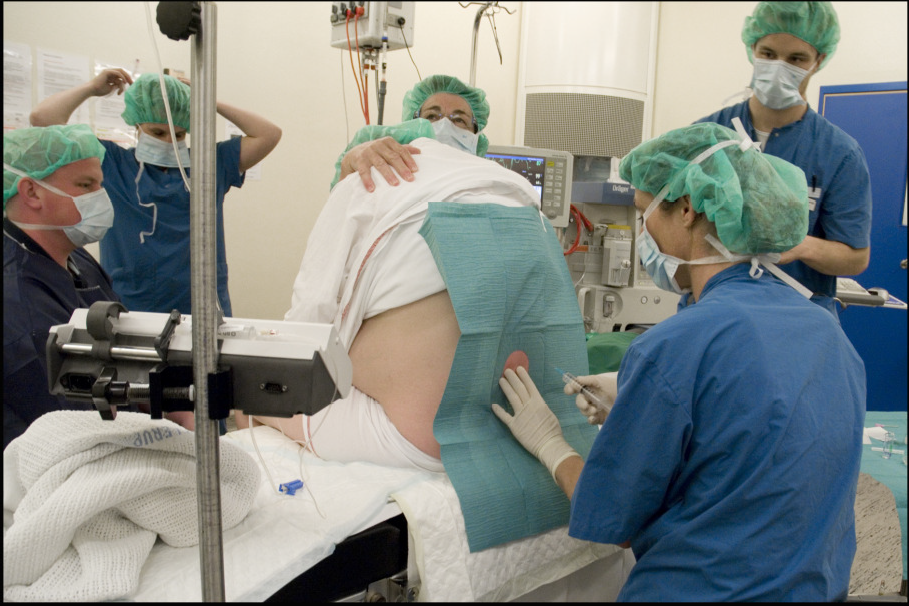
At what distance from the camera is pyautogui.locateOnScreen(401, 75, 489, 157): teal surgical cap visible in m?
1.79

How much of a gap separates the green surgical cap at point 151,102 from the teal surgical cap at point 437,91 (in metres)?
0.57

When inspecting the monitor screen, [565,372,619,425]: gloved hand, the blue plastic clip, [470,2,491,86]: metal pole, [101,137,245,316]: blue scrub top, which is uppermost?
[470,2,491,86]: metal pole

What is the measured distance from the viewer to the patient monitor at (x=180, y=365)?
2.86 feet

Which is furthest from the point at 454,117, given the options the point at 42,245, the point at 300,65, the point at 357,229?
the point at 42,245

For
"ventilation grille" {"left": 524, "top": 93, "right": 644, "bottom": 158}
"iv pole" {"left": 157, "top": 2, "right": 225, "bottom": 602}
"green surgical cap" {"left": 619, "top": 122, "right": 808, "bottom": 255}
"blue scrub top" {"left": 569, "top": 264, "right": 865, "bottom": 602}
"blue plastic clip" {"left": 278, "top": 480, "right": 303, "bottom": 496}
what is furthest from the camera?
"ventilation grille" {"left": 524, "top": 93, "right": 644, "bottom": 158}

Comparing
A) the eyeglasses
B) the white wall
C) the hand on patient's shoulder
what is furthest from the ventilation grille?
the hand on patient's shoulder

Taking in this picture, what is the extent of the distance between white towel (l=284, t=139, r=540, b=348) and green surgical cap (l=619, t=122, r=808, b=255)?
1.32ft

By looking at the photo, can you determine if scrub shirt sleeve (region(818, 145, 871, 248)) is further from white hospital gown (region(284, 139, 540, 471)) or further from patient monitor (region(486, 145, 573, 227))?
white hospital gown (region(284, 139, 540, 471))

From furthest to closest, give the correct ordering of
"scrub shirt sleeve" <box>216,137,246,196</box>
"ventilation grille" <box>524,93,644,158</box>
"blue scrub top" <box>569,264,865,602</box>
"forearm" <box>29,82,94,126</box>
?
"ventilation grille" <box>524,93,644,158</box> < "scrub shirt sleeve" <box>216,137,246,196</box> < "forearm" <box>29,82,94,126</box> < "blue scrub top" <box>569,264,865,602</box>

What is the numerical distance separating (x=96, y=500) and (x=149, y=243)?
2.95 feet

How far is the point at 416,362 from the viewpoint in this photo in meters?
1.37

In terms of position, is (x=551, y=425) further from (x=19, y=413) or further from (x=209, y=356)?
(x=19, y=413)

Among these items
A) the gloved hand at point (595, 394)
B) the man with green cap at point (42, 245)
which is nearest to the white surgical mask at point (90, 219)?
the man with green cap at point (42, 245)

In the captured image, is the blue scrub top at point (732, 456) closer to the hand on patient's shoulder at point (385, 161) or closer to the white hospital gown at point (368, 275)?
the white hospital gown at point (368, 275)
